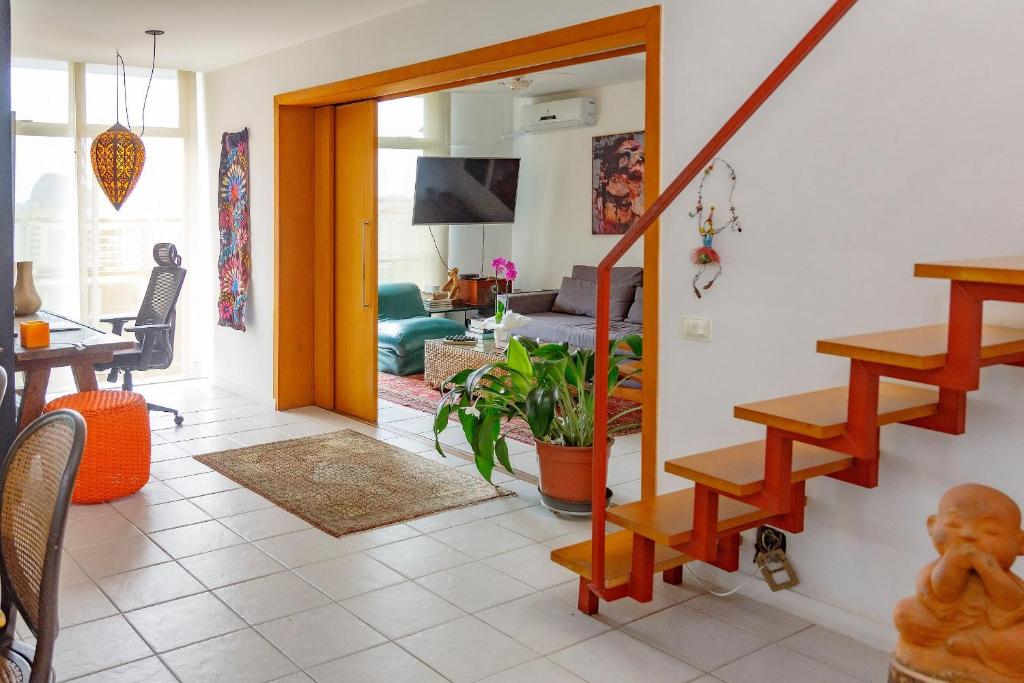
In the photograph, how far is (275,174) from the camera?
6.15 metres

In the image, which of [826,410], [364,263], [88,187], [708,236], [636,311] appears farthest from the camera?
[636,311]

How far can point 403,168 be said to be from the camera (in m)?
8.70

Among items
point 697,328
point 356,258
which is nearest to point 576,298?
point 356,258

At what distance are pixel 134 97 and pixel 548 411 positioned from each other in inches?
198

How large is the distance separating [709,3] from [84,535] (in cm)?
322

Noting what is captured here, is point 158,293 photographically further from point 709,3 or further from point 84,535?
point 709,3

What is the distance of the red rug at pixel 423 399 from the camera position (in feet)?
18.9

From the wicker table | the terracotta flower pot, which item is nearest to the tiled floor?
the terracotta flower pot

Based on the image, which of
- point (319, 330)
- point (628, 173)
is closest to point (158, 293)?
point (319, 330)

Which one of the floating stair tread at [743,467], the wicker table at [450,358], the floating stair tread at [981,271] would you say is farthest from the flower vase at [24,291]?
the floating stair tread at [981,271]

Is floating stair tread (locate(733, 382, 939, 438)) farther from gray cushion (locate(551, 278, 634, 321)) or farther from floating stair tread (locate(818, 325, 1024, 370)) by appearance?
gray cushion (locate(551, 278, 634, 321))

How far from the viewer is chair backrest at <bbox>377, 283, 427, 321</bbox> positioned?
806cm

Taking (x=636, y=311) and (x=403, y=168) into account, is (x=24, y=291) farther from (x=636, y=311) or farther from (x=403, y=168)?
(x=636, y=311)

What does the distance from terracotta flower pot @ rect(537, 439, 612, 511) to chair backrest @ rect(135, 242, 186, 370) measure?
287 centimetres
